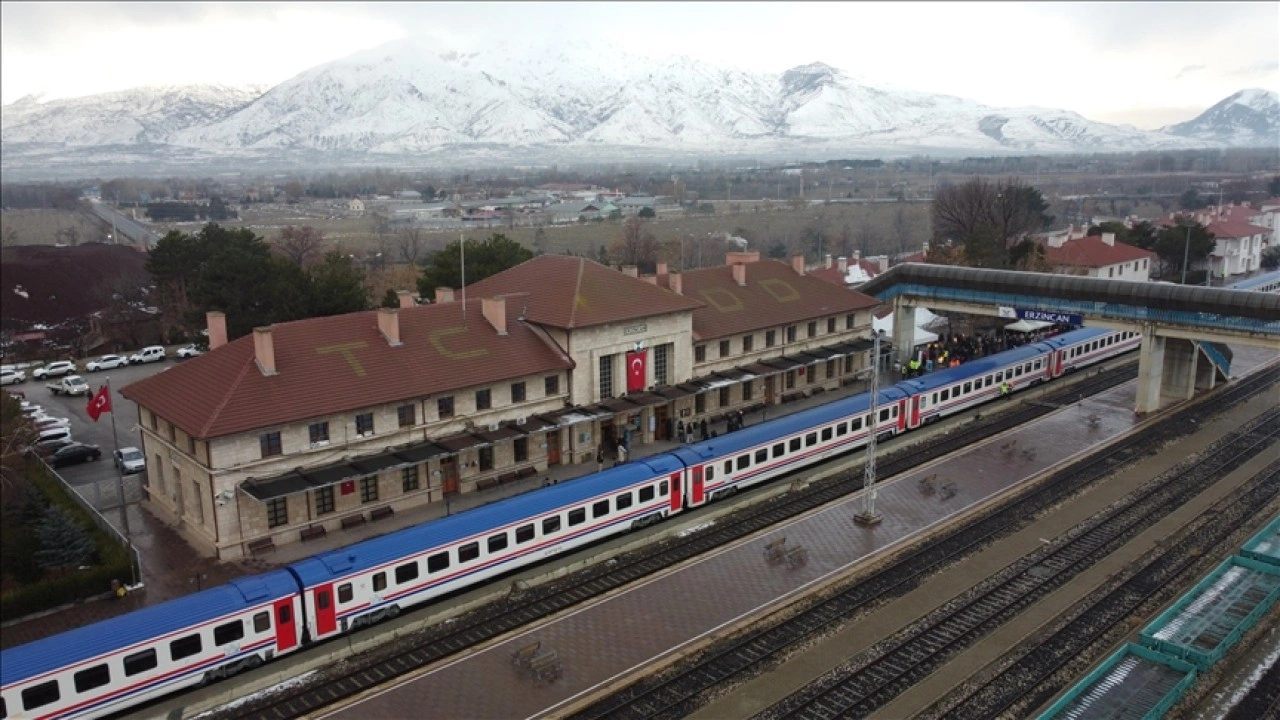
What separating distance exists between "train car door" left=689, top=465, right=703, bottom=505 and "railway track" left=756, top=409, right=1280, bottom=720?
1048 centimetres

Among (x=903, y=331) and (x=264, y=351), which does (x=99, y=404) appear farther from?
(x=903, y=331)

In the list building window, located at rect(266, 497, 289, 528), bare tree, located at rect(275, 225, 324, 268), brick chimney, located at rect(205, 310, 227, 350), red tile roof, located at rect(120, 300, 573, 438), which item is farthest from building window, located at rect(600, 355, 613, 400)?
bare tree, located at rect(275, 225, 324, 268)

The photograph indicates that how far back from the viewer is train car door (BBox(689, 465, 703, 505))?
34.2m

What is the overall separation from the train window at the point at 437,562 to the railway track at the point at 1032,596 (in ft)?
34.6

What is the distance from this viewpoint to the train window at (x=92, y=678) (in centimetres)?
2023

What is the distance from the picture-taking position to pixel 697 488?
113 feet

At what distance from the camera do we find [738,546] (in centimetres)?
3162

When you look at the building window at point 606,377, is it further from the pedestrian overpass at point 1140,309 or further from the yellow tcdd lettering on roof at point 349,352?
the pedestrian overpass at point 1140,309

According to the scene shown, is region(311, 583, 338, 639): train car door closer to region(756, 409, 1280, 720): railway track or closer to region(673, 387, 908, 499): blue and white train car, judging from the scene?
region(756, 409, 1280, 720): railway track

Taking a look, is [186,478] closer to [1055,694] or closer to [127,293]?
[1055,694]

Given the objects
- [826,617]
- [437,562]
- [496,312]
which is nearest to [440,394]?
[496,312]

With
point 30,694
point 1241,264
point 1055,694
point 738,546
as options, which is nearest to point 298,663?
point 30,694

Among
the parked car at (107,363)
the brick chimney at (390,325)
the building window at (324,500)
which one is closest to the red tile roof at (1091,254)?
the brick chimney at (390,325)

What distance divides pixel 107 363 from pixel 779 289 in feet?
151
